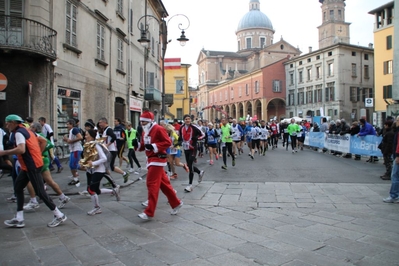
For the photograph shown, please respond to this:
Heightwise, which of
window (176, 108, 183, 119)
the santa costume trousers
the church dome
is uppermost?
the church dome

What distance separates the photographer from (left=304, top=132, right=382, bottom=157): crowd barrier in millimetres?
14078

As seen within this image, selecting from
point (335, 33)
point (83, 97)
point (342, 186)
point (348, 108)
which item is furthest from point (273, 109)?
point (342, 186)

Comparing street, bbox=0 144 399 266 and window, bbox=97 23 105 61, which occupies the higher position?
window, bbox=97 23 105 61

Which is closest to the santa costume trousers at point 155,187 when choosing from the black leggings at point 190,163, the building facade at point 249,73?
the black leggings at point 190,163

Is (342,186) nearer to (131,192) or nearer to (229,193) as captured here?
(229,193)

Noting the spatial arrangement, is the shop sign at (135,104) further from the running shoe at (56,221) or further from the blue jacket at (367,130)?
the running shoe at (56,221)

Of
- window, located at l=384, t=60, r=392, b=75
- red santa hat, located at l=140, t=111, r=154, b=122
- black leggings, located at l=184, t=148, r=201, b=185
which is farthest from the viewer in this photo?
window, located at l=384, t=60, r=392, b=75

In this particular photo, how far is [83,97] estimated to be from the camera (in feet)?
50.4

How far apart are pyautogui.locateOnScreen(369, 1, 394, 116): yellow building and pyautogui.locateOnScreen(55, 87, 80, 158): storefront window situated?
3457 cm

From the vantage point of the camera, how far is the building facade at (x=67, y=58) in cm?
1166

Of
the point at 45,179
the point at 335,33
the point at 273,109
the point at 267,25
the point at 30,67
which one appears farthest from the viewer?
the point at 267,25

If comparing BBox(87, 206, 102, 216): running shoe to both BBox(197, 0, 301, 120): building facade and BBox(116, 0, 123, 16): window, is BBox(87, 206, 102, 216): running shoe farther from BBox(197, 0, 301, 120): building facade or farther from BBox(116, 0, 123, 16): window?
BBox(197, 0, 301, 120): building facade

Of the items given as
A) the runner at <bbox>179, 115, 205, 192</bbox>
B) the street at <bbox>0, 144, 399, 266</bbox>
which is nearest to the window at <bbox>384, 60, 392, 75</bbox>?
the street at <bbox>0, 144, 399, 266</bbox>

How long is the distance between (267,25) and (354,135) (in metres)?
71.9
